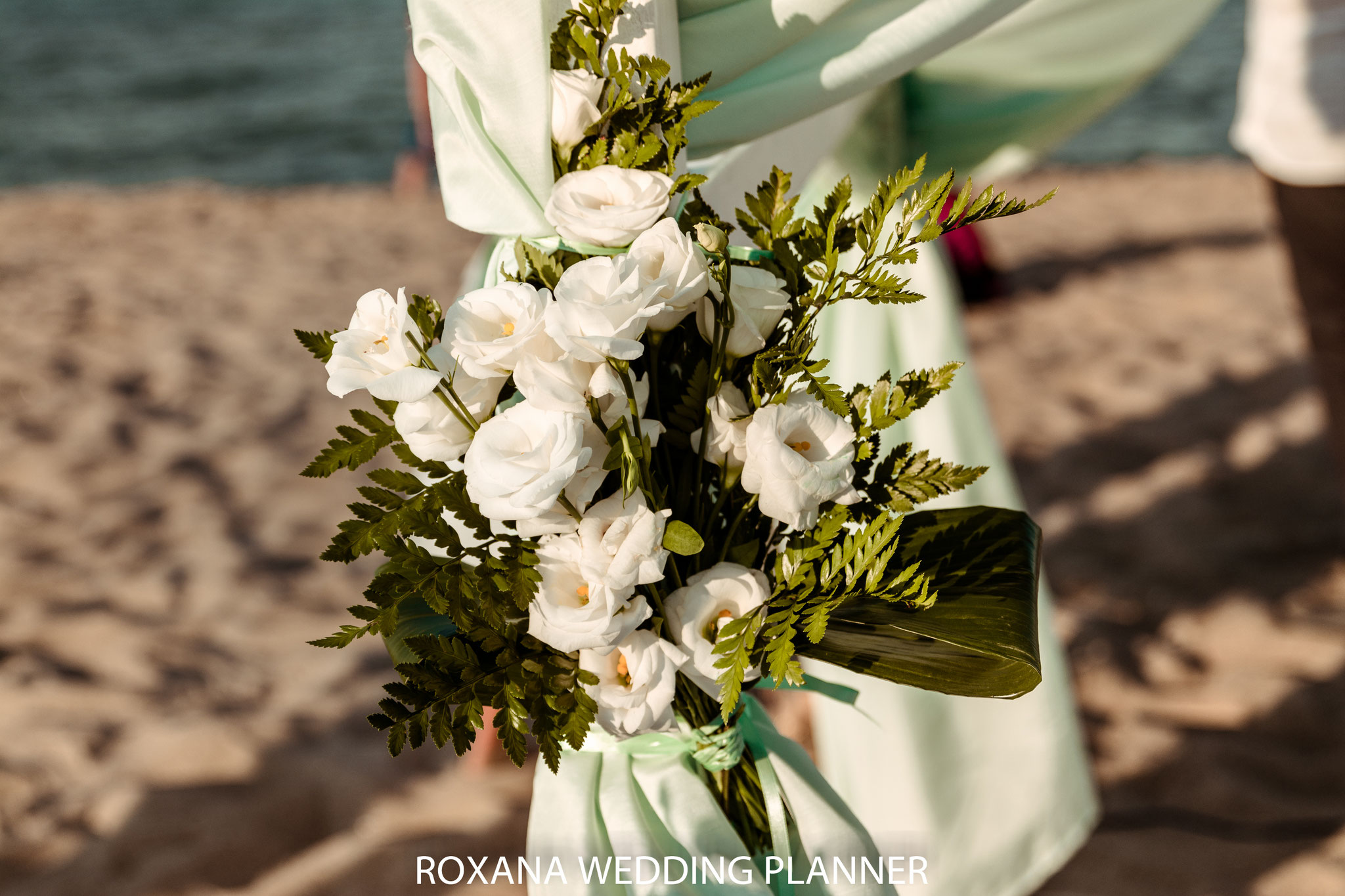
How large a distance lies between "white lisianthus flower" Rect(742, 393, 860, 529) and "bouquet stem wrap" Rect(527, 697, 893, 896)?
29cm

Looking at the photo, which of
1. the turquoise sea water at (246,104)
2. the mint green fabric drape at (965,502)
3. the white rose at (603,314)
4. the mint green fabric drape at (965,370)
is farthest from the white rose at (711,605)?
the turquoise sea water at (246,104)

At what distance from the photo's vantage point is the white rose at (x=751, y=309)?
85 cm

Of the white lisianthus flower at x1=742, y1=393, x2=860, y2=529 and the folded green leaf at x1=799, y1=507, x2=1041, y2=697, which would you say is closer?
A: the white lisianthus flower at x1=742, y1=393, x2=860, y2=529

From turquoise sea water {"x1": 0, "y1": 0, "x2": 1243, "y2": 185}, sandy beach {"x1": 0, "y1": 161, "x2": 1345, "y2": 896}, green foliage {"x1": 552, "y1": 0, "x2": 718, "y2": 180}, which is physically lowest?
sandy beach {"x1": 0, "y1": 161, "x2": 1345, "y2": 896}

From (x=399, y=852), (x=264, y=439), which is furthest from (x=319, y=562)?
(x=399, y=852)

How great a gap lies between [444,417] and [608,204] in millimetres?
217

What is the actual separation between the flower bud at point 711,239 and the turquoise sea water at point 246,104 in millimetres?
9647

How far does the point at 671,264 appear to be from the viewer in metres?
0.79

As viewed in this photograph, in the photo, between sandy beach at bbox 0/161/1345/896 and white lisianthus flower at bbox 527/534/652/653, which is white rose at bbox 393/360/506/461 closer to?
white lisianthus flower at bbox 527/534/652/653

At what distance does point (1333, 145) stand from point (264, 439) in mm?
3227

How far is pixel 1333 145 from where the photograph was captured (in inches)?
72.5

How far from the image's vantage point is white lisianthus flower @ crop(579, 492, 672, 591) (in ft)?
2.62

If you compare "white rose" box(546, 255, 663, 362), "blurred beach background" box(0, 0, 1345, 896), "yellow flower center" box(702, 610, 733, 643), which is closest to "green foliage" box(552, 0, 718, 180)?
"white rose" box(546, 255, 663, 362)

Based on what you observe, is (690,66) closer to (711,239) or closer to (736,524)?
(711,239)
